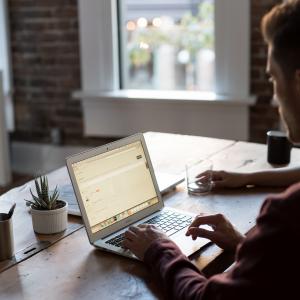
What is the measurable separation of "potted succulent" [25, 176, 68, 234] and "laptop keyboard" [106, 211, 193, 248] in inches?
7.4

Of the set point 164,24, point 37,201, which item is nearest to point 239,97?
point 164,24

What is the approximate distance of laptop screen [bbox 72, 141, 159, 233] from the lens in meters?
1.64

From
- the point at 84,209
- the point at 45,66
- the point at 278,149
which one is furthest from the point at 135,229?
the point at 45,66

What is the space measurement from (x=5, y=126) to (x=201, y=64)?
1.44 meters

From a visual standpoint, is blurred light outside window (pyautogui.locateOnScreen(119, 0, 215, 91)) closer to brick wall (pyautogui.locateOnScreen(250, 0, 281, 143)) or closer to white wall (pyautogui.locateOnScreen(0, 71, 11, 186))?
brick wall (pyautogui.locateOnScreen(250, 0, 281, 143))

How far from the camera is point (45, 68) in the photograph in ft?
14.5

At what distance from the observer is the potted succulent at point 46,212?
1716 mm

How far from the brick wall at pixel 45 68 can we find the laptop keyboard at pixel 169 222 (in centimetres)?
262

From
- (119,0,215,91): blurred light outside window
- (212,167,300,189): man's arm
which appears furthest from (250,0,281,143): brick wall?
(212,167,300,189): man's arm

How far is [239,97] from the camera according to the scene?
382 cm

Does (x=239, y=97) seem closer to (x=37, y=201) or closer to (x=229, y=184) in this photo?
(x=229, y=184)

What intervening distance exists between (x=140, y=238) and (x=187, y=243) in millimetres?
155

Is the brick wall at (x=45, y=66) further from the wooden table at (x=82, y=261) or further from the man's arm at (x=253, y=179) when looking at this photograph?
the man's arm at (x=253, y=179)

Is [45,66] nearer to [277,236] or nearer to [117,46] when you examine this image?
[117,46]
